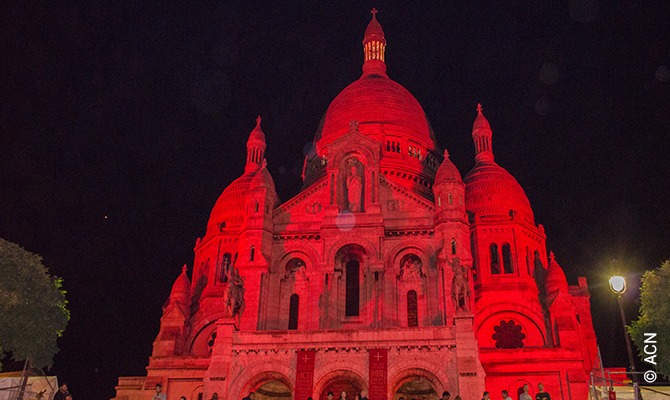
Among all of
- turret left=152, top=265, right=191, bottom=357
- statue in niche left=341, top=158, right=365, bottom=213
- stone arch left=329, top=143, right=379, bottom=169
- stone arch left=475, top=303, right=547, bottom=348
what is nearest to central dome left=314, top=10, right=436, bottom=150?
stone arch left=329, top=143, right=379, bottom=169

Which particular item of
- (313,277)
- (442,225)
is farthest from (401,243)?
(313,277)

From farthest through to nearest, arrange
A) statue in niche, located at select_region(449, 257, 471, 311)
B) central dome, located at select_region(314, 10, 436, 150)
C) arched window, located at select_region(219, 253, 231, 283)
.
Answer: central dome, located at select_region(314, 10, 436, 150) < arched window, located at select_region(219, 253, 231, 283) < statue in niche, located at select_region(449, 257, 471, 311)

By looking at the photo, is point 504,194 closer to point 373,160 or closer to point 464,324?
point 373,160

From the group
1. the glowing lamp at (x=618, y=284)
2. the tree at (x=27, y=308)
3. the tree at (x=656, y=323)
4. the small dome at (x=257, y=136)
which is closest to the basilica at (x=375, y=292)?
the small dome at (x=257, y=136)

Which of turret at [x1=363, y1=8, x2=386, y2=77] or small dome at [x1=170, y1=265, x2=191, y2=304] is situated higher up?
turret at [x1=363, y1=8, x2=386, y2=77]

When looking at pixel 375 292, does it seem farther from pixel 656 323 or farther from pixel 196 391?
pixel 656 323

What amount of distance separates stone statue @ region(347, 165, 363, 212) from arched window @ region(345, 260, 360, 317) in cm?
378

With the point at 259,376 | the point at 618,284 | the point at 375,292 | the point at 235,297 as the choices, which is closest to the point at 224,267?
the point at 235,297

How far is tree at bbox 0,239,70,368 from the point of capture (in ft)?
96.9

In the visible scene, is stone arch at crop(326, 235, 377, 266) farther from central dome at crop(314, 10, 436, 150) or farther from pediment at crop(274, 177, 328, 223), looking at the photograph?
central dome at crop(314, 10, 436, 150)

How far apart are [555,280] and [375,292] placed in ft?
53.9

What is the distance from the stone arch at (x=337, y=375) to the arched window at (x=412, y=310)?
25.8ft

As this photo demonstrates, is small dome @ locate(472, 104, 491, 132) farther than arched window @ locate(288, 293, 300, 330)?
Yes

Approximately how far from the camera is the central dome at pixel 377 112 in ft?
187
